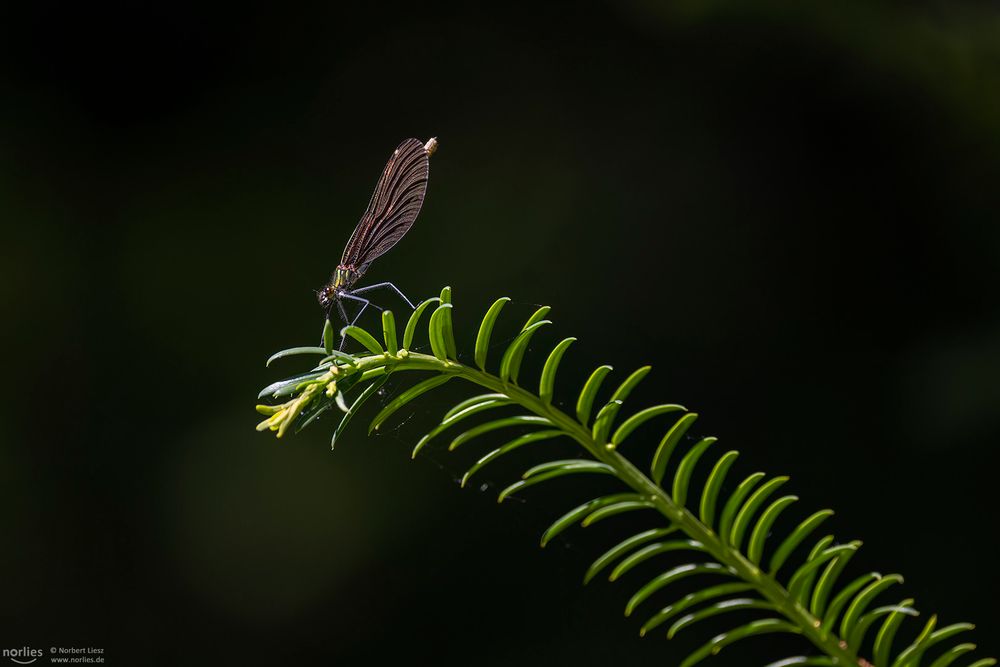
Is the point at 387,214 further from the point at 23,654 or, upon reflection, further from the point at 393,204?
the point at 23,654

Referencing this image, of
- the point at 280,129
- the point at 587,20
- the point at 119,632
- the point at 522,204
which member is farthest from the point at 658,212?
the point at 119,632

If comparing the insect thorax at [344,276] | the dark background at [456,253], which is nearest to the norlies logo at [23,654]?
the dark background at [456,253]

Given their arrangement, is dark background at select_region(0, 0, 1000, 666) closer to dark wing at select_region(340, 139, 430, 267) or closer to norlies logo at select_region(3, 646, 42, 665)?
norlies logo at select_region(3, 646, 42, 665)

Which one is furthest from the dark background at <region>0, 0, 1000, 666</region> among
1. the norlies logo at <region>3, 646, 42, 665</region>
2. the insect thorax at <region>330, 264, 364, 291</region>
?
the insect thorax at <region>330, 264, 364, 291</region>

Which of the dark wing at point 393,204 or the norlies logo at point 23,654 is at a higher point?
the dark wing at point 393,204

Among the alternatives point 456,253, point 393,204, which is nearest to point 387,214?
point 393,204

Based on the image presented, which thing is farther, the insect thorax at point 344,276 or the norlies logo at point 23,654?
the norlies logo at point 23,654

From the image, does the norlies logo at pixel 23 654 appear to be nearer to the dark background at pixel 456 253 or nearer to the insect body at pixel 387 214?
the dark background at pixel 456 253
